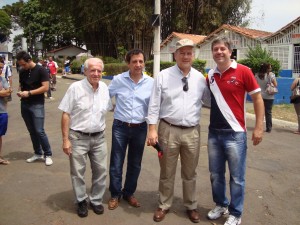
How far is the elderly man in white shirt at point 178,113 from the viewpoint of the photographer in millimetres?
3615

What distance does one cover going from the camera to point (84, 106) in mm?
3768

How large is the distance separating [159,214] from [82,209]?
864 millimetres

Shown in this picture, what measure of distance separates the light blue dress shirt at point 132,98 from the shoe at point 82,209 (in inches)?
41.0

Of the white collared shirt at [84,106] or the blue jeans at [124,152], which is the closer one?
the white collared shirt at [84,106]

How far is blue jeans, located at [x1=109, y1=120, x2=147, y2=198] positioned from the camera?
3.95m

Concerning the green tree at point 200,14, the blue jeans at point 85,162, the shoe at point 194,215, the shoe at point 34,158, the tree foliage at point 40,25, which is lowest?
the shoe at point 194,215

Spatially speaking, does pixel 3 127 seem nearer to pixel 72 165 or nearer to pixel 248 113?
pixel 72 165

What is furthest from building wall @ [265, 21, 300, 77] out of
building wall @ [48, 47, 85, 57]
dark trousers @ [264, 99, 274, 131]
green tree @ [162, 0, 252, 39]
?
building wall @ [48, 47, 85, 57]

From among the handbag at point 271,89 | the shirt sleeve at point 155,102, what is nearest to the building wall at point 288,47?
the handbag at point 271,89

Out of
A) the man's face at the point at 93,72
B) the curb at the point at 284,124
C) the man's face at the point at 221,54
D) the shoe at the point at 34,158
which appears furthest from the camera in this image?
the curb at the point at 284,124

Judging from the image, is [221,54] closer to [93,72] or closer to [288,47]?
[93,72]

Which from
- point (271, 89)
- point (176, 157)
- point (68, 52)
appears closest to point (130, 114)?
point (176, 157)

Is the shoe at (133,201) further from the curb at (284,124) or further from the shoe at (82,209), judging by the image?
the curb at (284,124)

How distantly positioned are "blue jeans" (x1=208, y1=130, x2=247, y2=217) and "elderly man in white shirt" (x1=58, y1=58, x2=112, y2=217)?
126 centimetres
